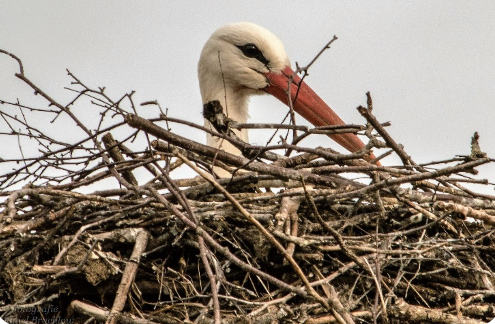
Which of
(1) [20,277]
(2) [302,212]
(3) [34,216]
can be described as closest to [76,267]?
(1) [20,277]

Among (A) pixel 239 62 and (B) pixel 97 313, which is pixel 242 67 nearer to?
(A) pixel 239 62

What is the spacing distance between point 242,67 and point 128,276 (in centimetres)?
195

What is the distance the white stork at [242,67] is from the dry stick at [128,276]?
1413 mm

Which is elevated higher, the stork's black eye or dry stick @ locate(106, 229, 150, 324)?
the stork's black eye

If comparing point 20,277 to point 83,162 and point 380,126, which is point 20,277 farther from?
point 380,126

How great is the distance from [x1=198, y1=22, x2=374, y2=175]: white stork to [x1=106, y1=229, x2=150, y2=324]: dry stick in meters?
1.41

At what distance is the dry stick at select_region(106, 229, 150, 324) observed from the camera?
8.01ft

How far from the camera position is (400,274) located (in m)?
2.64

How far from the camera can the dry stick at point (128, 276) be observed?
2.44 metres

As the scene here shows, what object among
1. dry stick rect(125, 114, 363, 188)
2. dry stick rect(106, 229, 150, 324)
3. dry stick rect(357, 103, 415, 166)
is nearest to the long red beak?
dry stick rect(125, 114, 363, 188)

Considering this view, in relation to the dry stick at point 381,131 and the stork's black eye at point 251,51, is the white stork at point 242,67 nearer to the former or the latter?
the stork's black eye at point 251,51

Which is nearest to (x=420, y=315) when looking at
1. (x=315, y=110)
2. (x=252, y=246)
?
(x=252, y=246)

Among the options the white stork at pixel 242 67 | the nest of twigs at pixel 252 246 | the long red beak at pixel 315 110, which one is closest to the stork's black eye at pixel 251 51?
the white stork at pixel 242 67

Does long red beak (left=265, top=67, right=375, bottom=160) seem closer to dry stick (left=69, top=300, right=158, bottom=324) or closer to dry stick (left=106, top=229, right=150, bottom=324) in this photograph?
dry stick (left=106, top=229, right=150, bottom=324)
